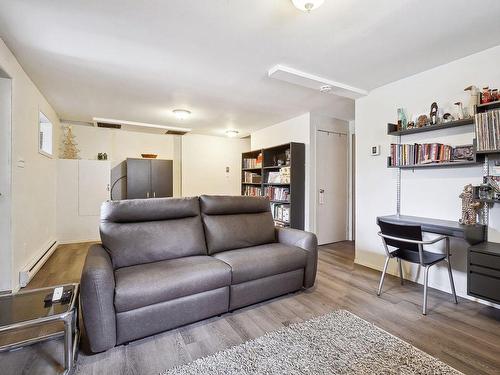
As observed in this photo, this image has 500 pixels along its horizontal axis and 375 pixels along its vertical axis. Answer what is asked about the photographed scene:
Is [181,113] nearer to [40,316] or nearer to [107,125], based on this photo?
[107,125]

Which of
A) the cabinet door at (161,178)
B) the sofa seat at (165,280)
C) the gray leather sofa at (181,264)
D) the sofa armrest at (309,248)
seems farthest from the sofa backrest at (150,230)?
the cabinet door at (161,178)

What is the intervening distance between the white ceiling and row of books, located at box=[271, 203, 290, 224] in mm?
1941

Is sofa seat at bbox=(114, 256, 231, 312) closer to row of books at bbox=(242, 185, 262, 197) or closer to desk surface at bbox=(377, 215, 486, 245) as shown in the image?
desk surface at bbox=(377, 215, 486, 245)

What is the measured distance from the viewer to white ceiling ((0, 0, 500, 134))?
1.80 metres

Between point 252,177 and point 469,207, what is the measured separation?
12.7ft

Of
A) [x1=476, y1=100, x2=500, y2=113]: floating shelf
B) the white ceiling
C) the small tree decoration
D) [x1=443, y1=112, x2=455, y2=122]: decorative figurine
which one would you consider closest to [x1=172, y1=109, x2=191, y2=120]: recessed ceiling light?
the white ceiling

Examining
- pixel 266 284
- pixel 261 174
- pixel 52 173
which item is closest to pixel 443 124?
pixel 266 284

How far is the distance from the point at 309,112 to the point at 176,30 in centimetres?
281

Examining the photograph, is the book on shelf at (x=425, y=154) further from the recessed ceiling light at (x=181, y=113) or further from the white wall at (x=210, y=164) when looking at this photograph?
the white wall at (x=210, y=164)

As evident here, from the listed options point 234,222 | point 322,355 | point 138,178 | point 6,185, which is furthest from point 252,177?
point 322,355

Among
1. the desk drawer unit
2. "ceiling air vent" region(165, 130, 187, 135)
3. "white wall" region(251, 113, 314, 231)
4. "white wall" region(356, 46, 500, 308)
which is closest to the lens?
the desk drawer unit

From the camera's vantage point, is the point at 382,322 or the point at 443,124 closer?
the point at 382,322

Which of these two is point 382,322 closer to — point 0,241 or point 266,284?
point 266,284

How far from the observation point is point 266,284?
2.30 m
